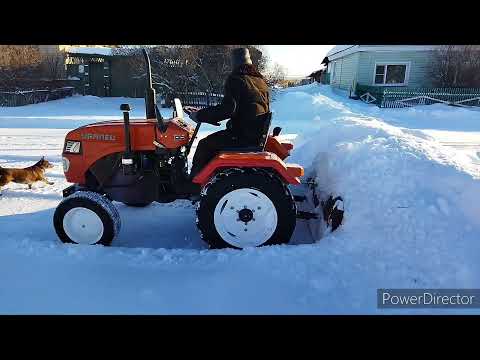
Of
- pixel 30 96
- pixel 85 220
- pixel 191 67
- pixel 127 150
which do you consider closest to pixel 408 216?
pixel 127 150

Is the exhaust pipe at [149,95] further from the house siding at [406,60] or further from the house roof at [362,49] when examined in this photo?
the house siding at [406,60]

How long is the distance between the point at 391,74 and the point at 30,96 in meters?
19.1

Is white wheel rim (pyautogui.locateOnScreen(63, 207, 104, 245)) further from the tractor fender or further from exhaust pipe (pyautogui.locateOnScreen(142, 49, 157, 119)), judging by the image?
exhaust pipe (pyautogui.locateOnScreen(142, 49, 157, 119))

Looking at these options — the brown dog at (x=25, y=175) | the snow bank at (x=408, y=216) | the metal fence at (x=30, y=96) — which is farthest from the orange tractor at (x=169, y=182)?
the metal fence at (x=30, y=96)

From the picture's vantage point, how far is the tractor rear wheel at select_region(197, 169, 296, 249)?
2.91 m

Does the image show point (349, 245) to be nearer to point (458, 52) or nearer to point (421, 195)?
point (421, 195)

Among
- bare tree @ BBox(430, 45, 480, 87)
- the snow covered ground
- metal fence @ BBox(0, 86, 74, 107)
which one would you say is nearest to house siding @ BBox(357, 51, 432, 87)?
bare tree @ BBox(430, 45, 480, 87)

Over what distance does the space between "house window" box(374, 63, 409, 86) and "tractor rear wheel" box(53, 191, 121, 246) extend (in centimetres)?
1879

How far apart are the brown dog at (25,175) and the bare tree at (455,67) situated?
19.2m

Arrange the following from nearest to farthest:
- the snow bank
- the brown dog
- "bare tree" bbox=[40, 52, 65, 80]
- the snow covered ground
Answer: the snow covered ground → the snow bank → the brown dog → "bare tree" bbox=[40, 52, 65, 80]

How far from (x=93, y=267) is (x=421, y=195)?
2748 millimetres

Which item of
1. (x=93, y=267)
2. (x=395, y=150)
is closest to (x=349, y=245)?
(x=395, y=150)

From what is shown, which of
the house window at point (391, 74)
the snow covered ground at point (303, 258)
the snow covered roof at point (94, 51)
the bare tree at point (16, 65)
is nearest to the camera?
the snow covered ground at point (303, 258)

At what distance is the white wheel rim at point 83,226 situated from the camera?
3072 millimetres
